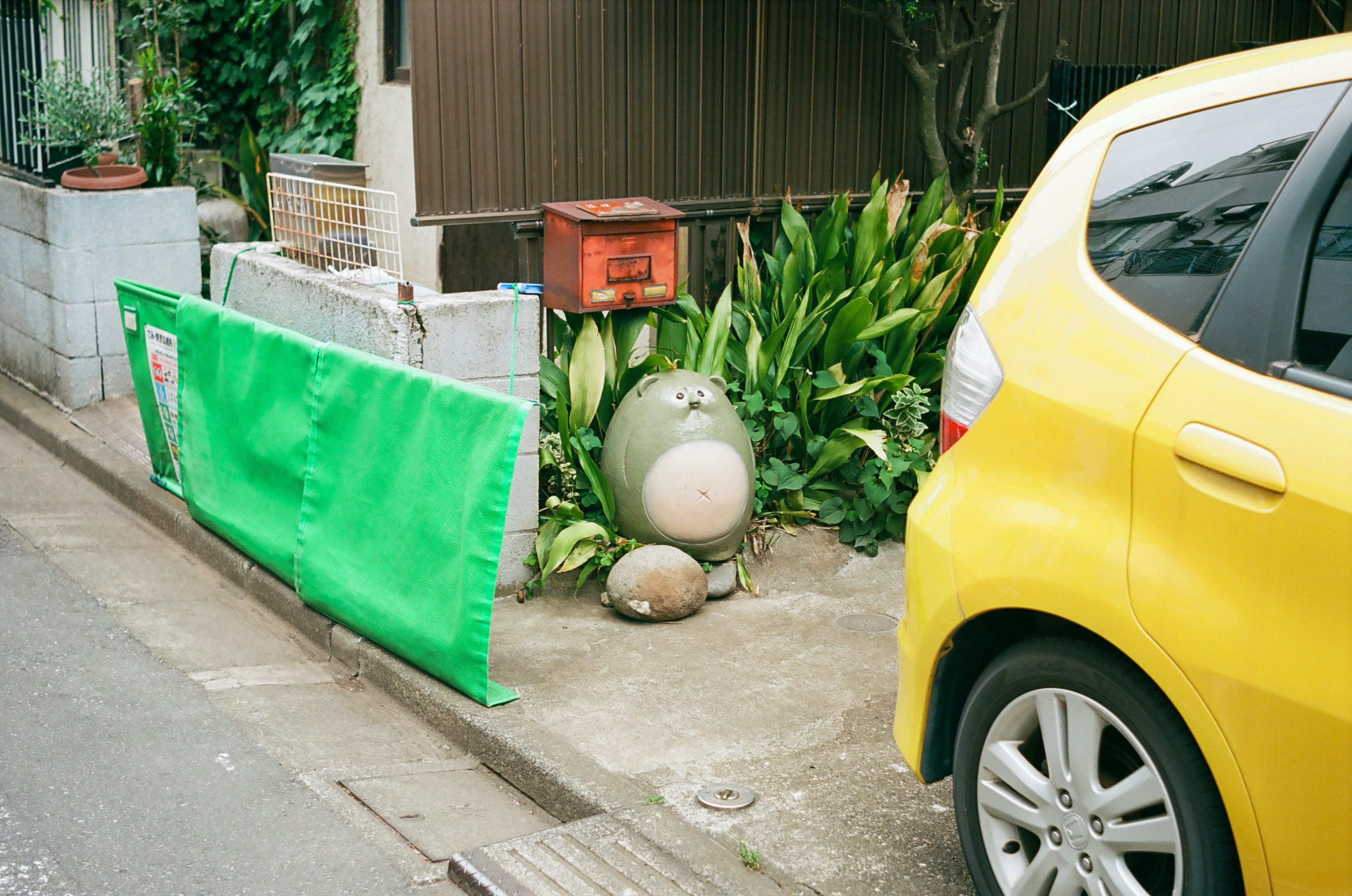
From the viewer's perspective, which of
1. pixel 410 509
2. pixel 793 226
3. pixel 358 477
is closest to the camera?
pixel 410 509

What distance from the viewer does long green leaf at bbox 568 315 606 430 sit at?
5582 mm

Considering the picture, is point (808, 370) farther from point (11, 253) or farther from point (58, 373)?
point (11, 253)

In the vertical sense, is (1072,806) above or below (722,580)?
Answer: above

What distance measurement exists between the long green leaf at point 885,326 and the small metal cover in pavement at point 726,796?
2774 mm

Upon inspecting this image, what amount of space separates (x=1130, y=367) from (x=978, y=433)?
0.42m

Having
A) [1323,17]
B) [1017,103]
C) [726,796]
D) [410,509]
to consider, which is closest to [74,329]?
[410,509]

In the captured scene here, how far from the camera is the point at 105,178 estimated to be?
7.63 meters

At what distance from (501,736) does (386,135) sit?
5.37 meters

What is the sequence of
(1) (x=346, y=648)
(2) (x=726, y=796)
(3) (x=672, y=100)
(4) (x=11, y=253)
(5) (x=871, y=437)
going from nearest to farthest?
(2) (x=726, y=796), (1) (x=346, y=648), (5) (x=871, y=437), (3) (x=672, y=100), (4) (x=11, y=253)

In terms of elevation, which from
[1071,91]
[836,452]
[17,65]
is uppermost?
[17,65]

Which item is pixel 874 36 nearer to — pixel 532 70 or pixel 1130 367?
pixel 532 70

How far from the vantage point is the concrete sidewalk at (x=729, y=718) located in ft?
11.3

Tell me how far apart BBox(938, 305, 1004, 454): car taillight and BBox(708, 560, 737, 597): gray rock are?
8.01ft

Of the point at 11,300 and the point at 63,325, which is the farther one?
the point at 11,300
